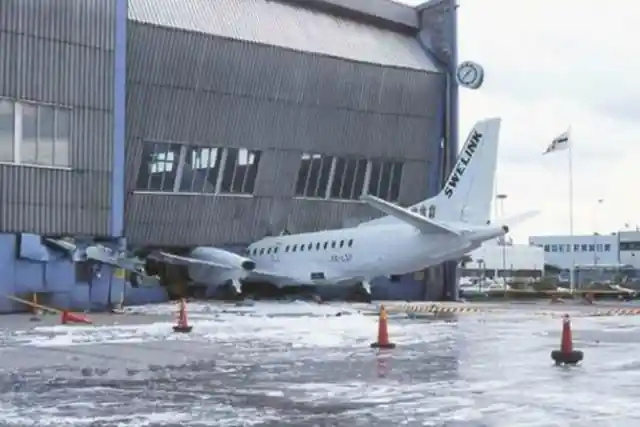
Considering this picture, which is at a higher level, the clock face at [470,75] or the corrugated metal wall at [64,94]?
the clock face at [470,75]

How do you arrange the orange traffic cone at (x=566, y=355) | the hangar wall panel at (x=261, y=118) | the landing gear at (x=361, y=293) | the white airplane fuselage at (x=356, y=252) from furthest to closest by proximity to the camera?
the landing gear at (x=361, y=293) < the hangar wall panel at (x=261, y=118) < the white airplane fuselage at (x=356, y=252) < the orange traffic cone at (x=566, y=355)

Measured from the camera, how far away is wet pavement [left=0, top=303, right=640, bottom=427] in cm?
970

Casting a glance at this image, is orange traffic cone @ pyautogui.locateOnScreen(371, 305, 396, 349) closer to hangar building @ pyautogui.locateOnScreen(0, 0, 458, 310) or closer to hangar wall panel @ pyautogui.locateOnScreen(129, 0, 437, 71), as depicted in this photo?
hangar building @ pyautogui.locateOnScreen(0, 0, 458, 310)

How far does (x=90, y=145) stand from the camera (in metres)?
34.6

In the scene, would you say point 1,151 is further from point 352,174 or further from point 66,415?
point 66,415

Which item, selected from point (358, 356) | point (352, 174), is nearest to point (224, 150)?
point (352, 174)

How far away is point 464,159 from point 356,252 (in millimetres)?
6159

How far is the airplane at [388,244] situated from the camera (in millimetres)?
38219

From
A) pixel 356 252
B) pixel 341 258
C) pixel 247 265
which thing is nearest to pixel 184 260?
pixel 247 265

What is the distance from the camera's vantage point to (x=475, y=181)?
39656 mm

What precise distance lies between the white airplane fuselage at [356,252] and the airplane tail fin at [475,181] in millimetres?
1685

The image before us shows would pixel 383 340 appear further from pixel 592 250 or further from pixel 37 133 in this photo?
pixel 592 250

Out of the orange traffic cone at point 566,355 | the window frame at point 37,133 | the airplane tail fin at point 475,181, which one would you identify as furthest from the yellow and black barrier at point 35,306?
the orange traffic cone at point 566,355

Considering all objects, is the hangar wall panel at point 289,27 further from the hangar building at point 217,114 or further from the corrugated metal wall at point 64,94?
the corrugated metal wall at point 64,94
